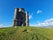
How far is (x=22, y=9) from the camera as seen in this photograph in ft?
138

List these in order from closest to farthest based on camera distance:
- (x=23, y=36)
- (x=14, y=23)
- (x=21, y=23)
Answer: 1. (x=23, y=36)
2. (x=14, y=23)
3. (x=21, y=23)

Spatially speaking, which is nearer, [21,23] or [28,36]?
[28,36]

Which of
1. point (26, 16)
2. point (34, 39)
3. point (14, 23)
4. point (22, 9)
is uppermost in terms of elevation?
point (22, 9)

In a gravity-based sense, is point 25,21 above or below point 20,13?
below

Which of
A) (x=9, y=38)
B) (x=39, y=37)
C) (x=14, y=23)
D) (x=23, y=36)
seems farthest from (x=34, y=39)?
(x=14, y=23)

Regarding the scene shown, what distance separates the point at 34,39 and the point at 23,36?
6.37ft

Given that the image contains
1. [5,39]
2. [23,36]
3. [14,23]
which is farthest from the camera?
[14,23]

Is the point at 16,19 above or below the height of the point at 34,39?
above

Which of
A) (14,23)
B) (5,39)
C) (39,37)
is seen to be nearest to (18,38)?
(5,39)

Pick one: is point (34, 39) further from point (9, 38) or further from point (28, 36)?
point (9, 38)

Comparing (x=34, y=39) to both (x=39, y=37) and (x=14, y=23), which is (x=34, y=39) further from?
(x=14, y=23)

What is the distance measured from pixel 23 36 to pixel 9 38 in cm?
227

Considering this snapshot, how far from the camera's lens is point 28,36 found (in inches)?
584

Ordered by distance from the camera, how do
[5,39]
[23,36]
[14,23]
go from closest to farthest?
[5,39] < [23,36] < [14,23]
